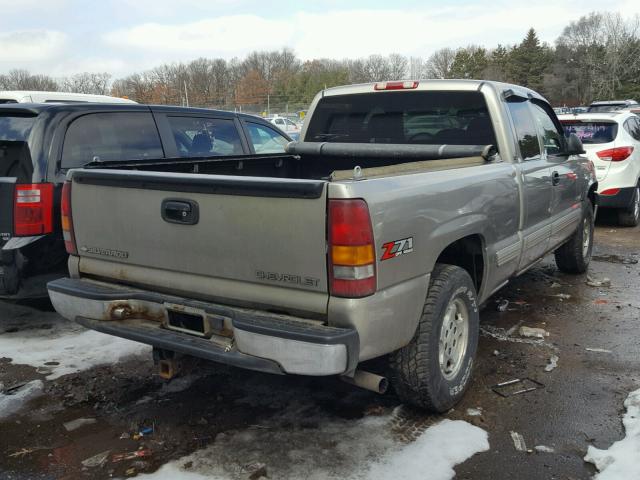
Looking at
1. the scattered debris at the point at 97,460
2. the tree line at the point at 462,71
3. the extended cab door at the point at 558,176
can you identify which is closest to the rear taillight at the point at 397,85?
the extended cab door at the point at 558,176

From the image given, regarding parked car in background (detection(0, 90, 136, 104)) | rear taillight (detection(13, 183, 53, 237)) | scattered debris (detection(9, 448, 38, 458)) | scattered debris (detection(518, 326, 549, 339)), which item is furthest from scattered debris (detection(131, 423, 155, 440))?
parked car in background (detection(0, 90, 136, 104))

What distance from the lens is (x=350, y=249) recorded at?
2.49 metres

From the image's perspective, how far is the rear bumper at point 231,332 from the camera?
2.47 m

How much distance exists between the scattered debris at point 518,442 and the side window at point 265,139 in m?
4.60

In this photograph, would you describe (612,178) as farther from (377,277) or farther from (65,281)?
(65,281)

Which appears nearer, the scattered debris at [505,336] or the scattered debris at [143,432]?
the scattered debris at [143,432]

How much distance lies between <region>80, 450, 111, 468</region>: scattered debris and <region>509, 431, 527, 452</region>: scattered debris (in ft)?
7.01

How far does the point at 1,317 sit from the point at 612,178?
323 inches

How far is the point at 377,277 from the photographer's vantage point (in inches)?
102

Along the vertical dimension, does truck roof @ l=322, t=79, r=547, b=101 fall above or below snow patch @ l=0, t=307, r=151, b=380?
above

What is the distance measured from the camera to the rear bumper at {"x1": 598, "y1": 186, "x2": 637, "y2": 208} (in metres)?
8.66

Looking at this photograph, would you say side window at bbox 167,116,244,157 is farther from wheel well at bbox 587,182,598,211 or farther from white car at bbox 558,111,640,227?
white car at bbox 558,111,640,227

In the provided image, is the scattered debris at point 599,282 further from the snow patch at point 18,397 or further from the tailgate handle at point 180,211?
the snow patch at point 18,397

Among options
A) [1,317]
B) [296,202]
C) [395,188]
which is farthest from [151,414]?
[1,317]
